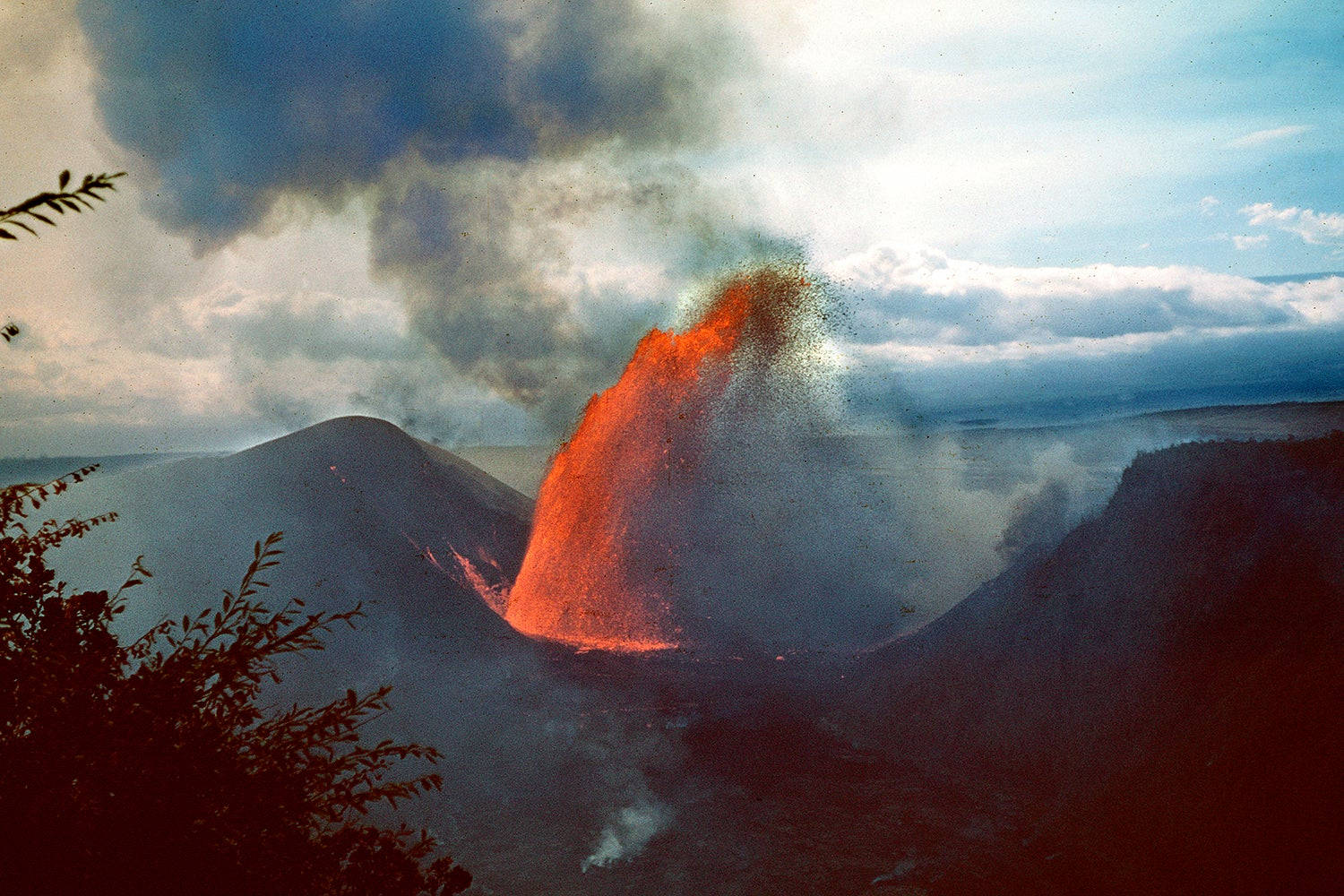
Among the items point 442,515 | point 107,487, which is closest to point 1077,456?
point 442,515

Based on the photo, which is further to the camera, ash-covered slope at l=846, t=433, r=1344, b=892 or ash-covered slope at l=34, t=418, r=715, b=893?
ash-covered slope at l=34, t=418, r=715, b=893

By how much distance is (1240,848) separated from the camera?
1695cm

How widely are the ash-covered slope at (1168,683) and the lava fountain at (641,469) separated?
563 inches

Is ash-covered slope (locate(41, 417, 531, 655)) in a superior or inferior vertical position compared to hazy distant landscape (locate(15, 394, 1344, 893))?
superior

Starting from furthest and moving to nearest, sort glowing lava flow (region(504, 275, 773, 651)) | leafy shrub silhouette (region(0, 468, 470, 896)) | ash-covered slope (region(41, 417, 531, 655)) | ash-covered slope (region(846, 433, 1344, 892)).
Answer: glowing lava flow (region(504, 275, 773, 651))
ash-covered slope (region(41, 417, 531, 655))
ash-covered slope (region(846, 433, 1344, 892))
leafy shrub silhouette (region(0, 468, 470, 896))

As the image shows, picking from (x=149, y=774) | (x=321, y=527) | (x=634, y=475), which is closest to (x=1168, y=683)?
(x=149, y=774)

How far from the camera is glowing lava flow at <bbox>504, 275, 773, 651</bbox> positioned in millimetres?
42438

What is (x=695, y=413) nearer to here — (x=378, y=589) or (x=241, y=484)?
(x=378, y=589)

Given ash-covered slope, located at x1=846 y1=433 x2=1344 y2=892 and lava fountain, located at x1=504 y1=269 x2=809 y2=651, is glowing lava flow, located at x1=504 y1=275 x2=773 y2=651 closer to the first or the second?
lava fountain, located at x1=504 y1=269 x2=809 y2=651

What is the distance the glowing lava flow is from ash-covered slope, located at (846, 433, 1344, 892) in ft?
46.4

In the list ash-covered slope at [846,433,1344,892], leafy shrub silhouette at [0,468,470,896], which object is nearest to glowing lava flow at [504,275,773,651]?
ash-covered slope at [846,433,1344,892]

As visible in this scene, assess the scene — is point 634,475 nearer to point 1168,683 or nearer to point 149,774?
point 1168,683

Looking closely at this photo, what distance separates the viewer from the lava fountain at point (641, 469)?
140 feet

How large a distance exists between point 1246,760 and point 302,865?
19999 mm
